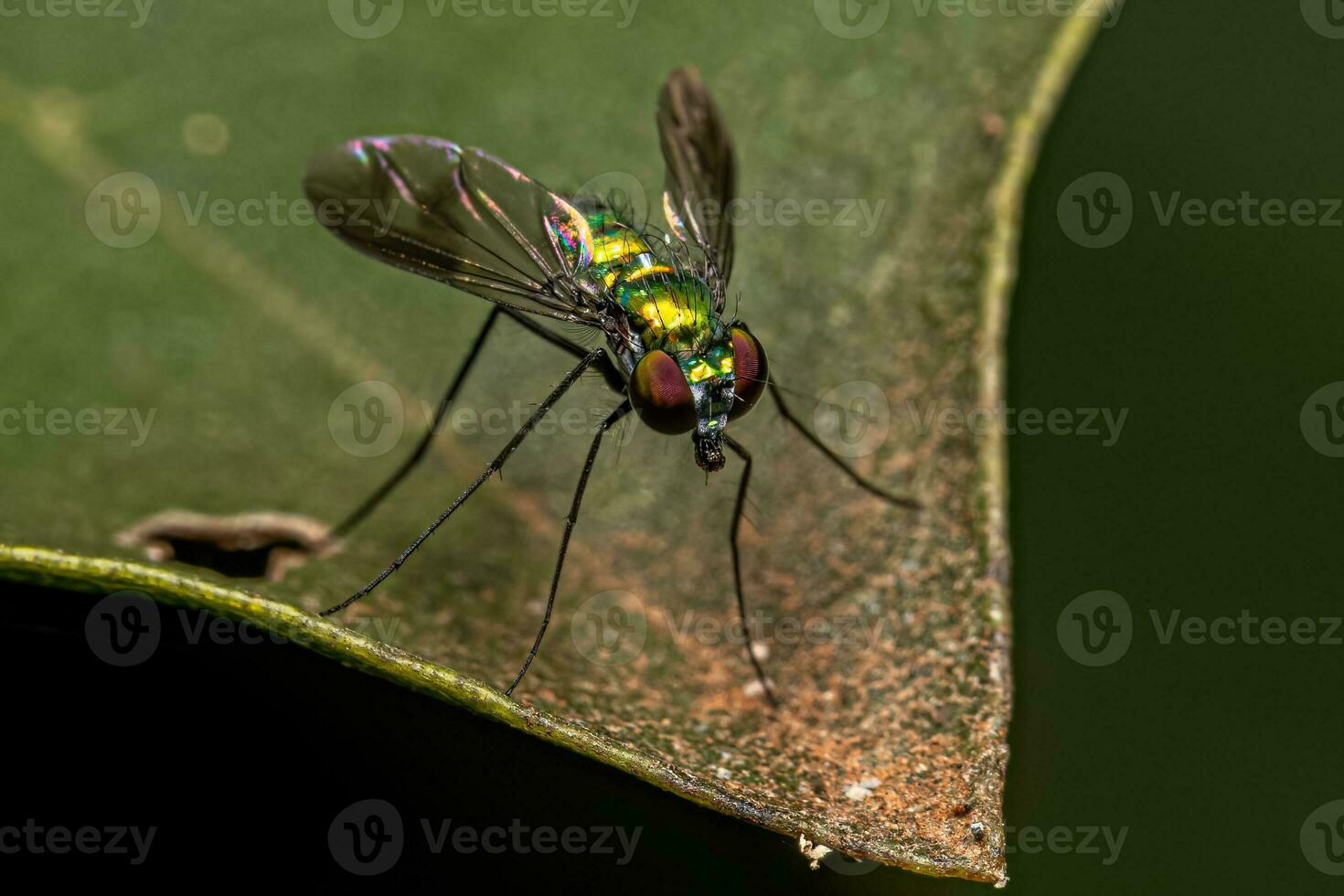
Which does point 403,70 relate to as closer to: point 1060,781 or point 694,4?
point 694,4

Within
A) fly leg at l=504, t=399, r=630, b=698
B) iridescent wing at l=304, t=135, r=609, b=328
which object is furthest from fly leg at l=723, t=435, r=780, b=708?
iridescent wing at l=304, t=135, r=609, b=328

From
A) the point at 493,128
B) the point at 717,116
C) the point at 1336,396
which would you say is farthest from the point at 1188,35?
the point at 493,128

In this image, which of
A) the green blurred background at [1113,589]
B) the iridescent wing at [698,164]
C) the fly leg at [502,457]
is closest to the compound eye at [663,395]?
the fly leg at [502,457]

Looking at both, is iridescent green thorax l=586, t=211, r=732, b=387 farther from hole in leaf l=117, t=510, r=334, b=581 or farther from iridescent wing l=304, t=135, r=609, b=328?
hole in leaf l=117, t=510, r=334, b=581

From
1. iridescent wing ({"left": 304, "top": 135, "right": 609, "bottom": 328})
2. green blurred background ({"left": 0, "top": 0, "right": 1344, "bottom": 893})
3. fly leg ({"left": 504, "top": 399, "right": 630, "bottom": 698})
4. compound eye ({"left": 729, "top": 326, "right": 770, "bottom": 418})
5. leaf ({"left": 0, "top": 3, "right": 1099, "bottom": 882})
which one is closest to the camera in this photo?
green blurred background ({"left": 0, "top": 0, "right": 1344, "bottom": 893})

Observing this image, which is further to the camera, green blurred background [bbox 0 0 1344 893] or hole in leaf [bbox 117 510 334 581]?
hole in leaf [bbox 117 510 334 581]
